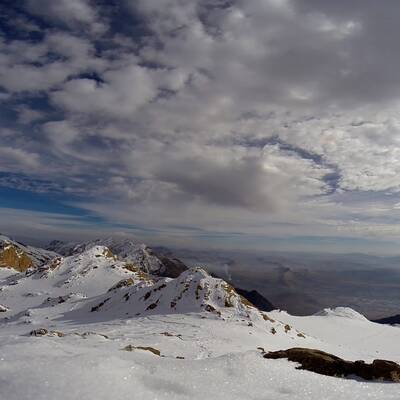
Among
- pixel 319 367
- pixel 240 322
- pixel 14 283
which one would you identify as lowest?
pixel 14 283

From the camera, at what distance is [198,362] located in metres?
16.0

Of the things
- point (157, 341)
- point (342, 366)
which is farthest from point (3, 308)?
point (342, 366)

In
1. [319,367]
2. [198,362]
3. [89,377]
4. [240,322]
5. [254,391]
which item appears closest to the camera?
[89,377]

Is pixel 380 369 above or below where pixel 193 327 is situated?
above

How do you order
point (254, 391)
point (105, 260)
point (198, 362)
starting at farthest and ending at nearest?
point (105, 260) < point (198, 362) < point (254, 391)

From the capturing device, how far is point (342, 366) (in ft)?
64.2

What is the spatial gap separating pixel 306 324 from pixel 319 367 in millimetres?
65861

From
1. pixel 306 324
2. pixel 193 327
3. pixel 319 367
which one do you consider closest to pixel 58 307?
pixel 193 327

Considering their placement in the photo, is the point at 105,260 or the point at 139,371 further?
the point at 105,260

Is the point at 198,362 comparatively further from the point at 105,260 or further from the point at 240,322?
the point at 105,260

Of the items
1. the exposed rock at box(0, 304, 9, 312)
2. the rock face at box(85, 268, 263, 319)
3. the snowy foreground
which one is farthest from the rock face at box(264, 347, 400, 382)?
the exposed rock at box(0, 304, 9, 312)

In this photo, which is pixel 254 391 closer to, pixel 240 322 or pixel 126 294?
pixel 240 322

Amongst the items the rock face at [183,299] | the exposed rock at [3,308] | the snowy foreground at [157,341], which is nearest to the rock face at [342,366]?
the snowy foreground at [157,341]

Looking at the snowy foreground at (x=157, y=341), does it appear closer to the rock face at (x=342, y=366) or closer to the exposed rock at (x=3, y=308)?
the rock face at (x=342, y=366)
